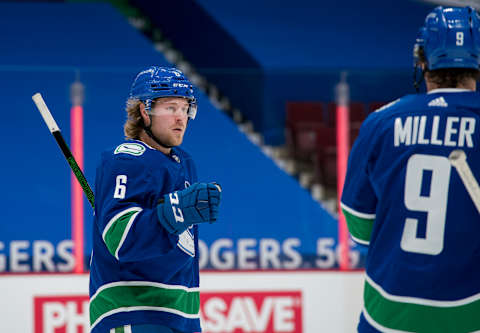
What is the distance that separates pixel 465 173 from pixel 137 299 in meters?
0.93

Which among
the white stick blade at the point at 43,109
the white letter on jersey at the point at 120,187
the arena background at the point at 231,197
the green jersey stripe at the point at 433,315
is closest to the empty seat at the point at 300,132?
the arena background at the point at 231,197

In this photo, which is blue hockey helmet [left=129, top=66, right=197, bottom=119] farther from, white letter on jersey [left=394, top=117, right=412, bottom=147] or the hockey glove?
white letter on jersey [left=394, top=117, right=412, bottom=147]

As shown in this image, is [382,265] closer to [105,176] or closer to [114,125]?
[105,176]

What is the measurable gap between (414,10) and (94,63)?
9.71ft

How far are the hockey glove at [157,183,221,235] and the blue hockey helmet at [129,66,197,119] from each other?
36 centimetres

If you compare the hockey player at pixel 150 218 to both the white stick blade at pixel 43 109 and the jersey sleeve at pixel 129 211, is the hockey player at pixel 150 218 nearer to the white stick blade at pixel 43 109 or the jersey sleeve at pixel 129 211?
the jersey sleeve at pixel 129 211

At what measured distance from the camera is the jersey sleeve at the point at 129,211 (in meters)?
2.07

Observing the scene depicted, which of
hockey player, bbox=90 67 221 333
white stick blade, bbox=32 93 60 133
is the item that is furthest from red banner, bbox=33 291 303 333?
hockey player, bbox=90 67 221 333

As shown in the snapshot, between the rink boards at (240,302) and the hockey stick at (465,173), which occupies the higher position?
the hockey stick at (465,173)

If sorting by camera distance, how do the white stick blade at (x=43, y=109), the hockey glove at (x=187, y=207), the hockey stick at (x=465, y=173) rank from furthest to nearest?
the white stick blade at (x=43, y=109), the hockey glove at (x=187, y=207), the hockey stick at (x=465, y=173)

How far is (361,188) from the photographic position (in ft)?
6.30

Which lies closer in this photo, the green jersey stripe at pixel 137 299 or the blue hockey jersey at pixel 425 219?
the blue hockey jersey at pixel 425 219

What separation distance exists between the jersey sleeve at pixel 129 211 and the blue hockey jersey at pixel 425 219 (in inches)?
21.2

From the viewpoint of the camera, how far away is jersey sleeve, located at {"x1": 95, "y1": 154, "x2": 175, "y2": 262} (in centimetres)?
207
